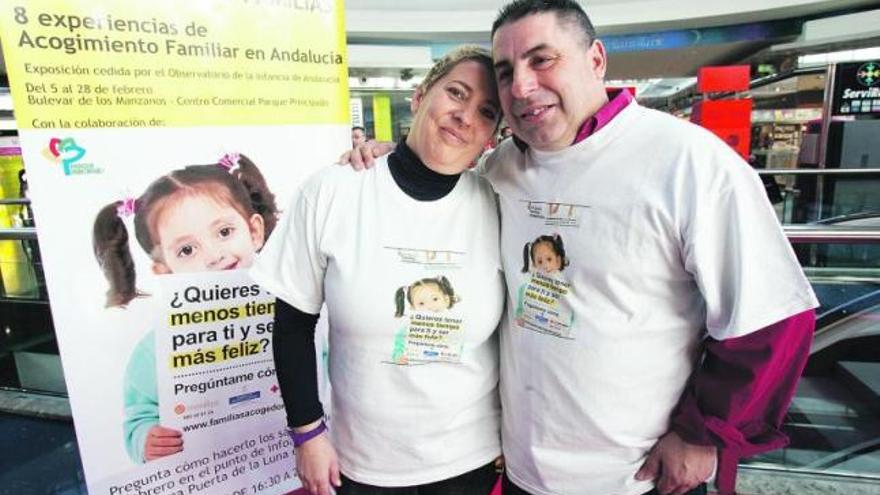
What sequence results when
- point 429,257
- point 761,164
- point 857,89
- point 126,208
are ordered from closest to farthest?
point 429,257 < point 126,208 < point 857,89 < point 761,164

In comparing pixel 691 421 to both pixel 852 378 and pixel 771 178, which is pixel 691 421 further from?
pixel 771 178

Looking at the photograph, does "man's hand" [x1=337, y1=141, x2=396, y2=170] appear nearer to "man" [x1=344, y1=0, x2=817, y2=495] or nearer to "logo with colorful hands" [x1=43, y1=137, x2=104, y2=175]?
"man" [x1=344, y1=0, x2=817, y2=495]

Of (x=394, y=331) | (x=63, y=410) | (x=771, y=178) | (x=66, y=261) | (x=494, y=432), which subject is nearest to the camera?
(x=394, y=331)

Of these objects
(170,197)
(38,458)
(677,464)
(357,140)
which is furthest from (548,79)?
(38,458)

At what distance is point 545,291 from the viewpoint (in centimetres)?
107

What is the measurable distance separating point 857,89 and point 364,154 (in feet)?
22.4

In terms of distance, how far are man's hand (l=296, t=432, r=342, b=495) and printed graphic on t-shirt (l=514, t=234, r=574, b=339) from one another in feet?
1.68

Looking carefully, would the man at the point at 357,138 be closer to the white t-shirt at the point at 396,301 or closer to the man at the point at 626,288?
the white t-shirt at the point at 396,301

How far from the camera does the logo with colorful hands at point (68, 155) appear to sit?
50.6 inches

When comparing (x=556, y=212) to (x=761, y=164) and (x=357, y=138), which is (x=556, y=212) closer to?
(x=357, y=138)

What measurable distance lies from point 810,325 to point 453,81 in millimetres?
813

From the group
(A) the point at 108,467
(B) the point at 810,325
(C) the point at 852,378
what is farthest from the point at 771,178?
(A) the point at 108,467

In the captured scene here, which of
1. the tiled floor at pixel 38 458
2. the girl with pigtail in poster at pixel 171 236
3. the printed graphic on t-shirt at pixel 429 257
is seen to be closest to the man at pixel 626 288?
the printed graphic on t-shirt at pixel 429 257

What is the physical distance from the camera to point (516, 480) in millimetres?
1167
